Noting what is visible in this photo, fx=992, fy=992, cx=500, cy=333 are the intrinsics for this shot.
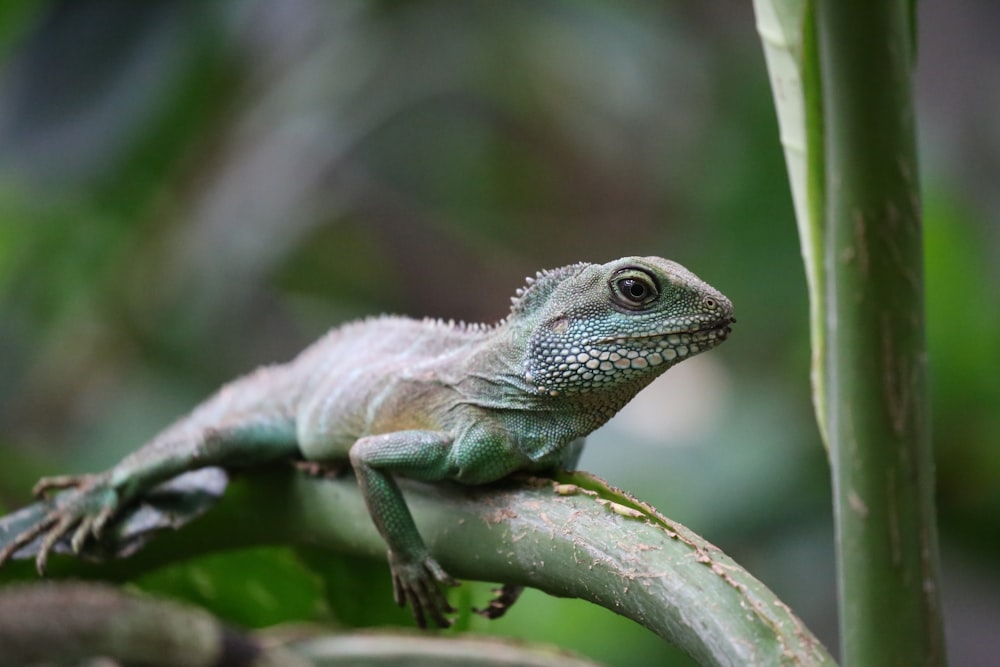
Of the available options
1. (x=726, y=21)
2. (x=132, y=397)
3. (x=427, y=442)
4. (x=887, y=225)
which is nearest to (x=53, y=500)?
(x=427, y=442)

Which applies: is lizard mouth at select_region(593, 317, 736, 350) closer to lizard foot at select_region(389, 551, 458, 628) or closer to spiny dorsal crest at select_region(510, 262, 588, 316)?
spiny dorsal crest at select_region(510, 262, 588, 316)

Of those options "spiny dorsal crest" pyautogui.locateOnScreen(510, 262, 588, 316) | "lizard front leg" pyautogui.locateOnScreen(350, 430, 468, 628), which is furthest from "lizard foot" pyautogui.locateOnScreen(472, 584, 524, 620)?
"spiny dorsal crest" pyautogui.locateOnScreen(510, 262, 588, 316)

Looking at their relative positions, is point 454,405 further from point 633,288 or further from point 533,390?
point 633,288

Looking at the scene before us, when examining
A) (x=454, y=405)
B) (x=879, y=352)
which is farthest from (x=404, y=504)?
(x=879, y=352)

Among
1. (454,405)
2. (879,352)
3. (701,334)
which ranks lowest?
(454,405)

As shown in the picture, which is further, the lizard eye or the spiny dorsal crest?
the spiny dorsal crest

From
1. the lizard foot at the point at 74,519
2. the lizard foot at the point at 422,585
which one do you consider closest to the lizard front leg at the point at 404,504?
the lizard foot at the point at 422,585
